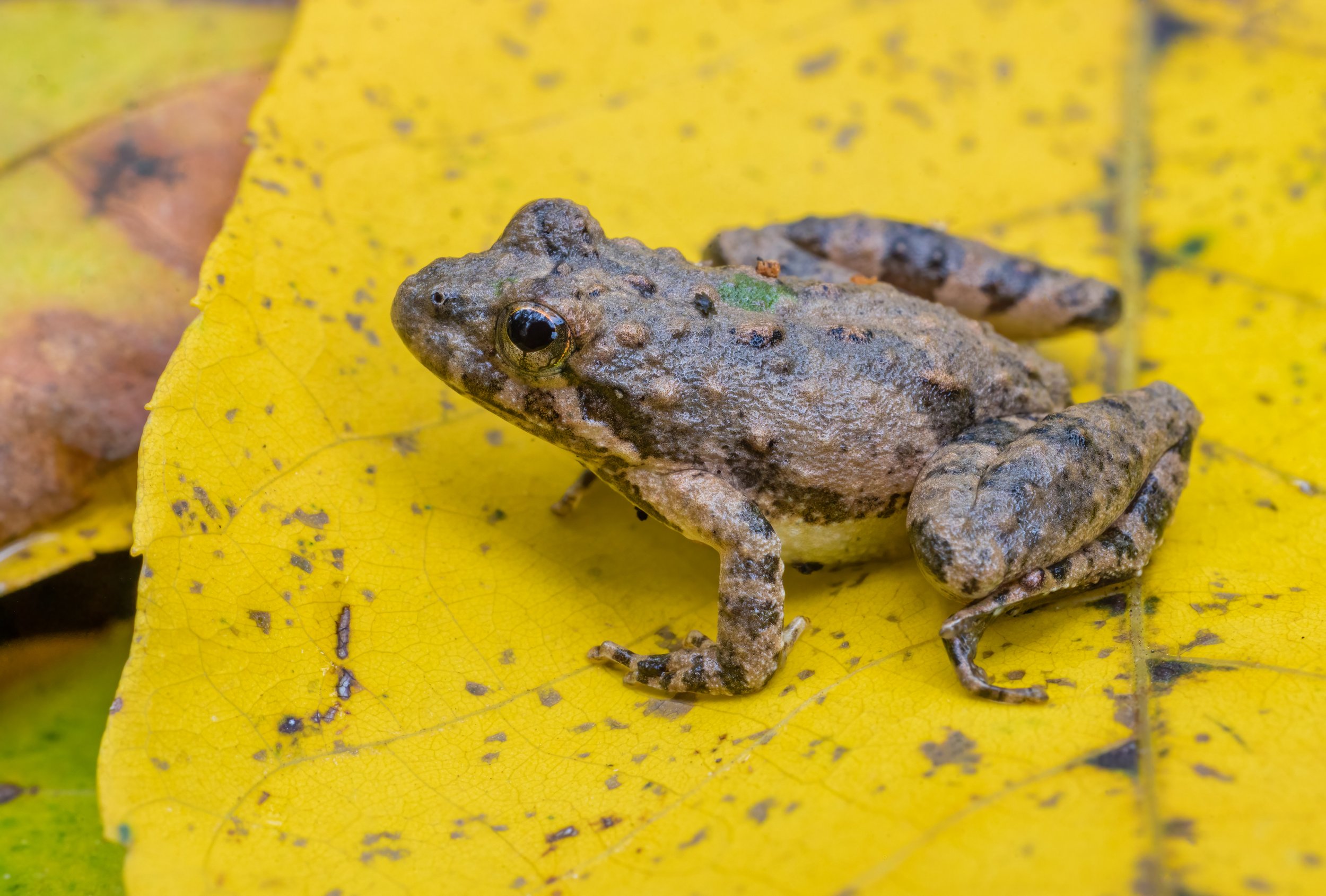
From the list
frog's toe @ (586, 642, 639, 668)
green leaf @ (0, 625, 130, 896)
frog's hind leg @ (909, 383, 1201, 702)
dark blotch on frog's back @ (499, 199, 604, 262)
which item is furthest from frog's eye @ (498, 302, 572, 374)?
green leaf @ (0, 625, 130, 896)

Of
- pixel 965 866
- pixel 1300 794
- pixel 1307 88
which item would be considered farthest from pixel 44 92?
pixel 1307 88

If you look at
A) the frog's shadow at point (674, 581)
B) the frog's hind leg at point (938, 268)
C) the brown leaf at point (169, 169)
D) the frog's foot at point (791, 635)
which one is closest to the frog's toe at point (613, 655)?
the frog's shadow at point (674, 581)

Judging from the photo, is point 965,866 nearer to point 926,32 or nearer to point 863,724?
point 863,724

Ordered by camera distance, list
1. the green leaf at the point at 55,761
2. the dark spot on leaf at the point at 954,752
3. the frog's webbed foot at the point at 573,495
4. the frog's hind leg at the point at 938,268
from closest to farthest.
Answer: the dark spot on leaf at the point at 954,752, the green leaf at the point at 55,761, the frog's webbed foot at the point at 573,495, the frog's hind leg at the point at 938,268

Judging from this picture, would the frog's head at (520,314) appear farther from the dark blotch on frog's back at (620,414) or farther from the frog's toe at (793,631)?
the frog's toe at (793,631)

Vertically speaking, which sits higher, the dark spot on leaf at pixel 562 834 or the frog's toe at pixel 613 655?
the frog's toe at pixel 613 655

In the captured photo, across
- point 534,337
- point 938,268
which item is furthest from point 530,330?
point 938,268

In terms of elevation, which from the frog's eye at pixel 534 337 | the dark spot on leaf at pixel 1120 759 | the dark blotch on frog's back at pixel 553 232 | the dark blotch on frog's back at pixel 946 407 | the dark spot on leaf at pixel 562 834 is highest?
the dark blotch on frog's back at pixel 553 232

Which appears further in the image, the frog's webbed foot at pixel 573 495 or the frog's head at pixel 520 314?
the frog's webbed foot at pixel 573 495

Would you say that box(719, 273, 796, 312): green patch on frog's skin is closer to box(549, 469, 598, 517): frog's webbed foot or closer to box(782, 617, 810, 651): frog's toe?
box(549, 469, 598, 517): frog's webbed foot
